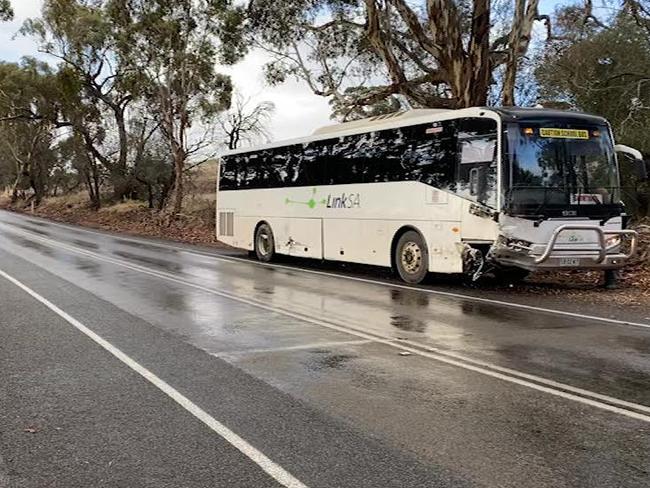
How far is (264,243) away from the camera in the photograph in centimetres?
1959

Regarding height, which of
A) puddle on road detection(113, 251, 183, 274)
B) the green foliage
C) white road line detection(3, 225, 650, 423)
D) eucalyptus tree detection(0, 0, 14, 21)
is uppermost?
eucalyptus tree detection(0, 0, 14, 21)

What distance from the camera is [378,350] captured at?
7.59 m

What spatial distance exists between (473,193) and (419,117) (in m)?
2.39

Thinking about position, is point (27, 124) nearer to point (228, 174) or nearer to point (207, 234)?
point (207, 234)

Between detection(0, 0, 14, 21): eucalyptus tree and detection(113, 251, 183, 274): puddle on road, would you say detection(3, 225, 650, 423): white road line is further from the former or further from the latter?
detection(0, 0, 14, 21): eucalyptus tree

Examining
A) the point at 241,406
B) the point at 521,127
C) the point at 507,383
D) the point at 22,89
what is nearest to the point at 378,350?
the point at 507,383

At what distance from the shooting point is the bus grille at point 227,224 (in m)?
21.4

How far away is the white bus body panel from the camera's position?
42.2ft

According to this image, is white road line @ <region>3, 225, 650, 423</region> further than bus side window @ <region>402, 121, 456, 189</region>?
No

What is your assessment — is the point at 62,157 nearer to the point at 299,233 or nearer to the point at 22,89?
the point at 22,89

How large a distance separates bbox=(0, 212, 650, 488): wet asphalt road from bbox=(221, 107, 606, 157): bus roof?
3.41m

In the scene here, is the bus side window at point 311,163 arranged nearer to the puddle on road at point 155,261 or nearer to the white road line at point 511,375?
the puddle on road at point 155,261

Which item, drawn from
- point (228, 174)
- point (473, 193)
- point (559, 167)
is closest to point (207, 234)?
point (228, 174)

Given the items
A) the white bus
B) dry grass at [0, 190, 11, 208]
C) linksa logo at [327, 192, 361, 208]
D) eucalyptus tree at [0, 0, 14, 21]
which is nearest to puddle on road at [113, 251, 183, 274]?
the white bus
